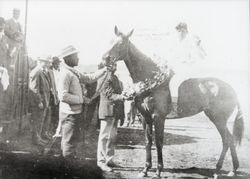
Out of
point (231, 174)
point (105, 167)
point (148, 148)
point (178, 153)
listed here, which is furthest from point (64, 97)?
point (231, 174)

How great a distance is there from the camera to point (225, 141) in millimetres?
4133

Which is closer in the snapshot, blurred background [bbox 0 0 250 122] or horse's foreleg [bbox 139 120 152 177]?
horse's foreleg [bbox 139 120 152 177]

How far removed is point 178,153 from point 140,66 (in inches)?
50.6

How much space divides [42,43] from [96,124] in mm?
1379

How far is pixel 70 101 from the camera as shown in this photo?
139 inches

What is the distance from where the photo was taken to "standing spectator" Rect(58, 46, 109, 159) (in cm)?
341

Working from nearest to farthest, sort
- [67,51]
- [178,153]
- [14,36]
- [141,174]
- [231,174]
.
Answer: [67,51], [141,174], [231,174], [178,153], [14,36]

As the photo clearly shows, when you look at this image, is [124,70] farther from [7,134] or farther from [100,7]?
[7,134]

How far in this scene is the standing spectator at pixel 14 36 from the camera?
4.69 metres

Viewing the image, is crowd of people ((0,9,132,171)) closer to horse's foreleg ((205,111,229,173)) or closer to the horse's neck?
the horse's neck

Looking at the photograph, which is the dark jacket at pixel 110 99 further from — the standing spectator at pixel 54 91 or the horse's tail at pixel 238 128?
the horse's tail at pixel 238 128

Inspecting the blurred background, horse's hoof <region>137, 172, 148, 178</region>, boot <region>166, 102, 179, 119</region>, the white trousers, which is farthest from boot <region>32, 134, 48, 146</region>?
boot <region>166, 102, 179, 119</region>

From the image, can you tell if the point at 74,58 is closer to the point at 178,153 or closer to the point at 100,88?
the point at 100,88

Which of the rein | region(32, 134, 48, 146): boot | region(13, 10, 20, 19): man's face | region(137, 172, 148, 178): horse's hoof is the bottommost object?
region(137, 172, 148, 178): horse's hoof
